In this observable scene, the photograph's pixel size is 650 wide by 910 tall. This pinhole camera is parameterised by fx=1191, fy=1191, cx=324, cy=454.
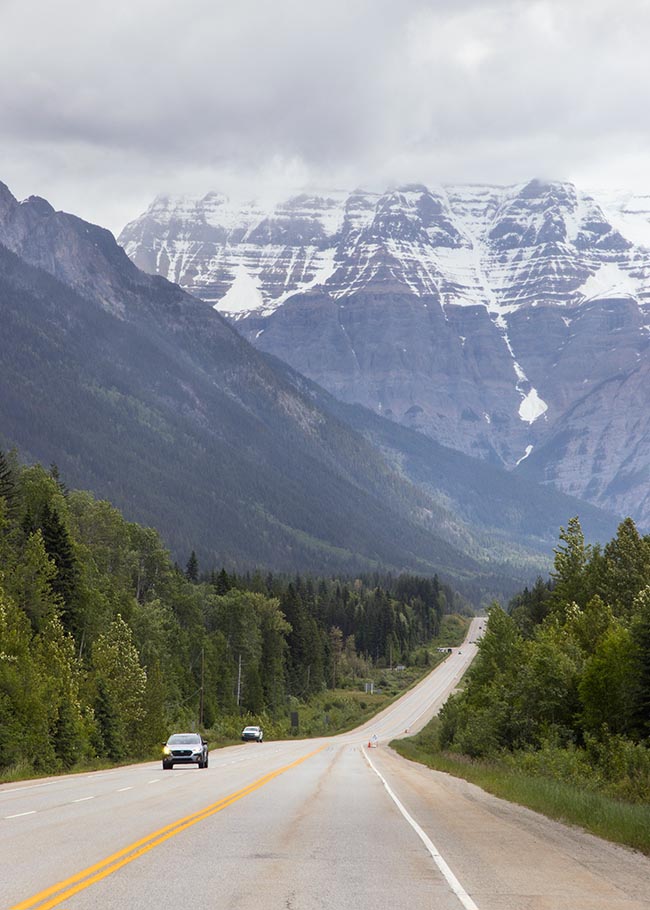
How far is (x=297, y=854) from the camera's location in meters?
18.3

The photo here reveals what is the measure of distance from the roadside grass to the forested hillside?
58.3 feet

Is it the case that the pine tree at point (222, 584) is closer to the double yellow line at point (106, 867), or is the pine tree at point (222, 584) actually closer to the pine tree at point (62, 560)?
the pine tree at point (62, 560)

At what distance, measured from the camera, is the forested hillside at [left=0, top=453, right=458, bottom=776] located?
5519 centimetres

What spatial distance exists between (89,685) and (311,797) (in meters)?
43.2

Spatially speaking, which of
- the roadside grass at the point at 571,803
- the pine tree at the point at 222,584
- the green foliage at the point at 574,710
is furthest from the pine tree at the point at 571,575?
the roadside grass at the point at 571,803

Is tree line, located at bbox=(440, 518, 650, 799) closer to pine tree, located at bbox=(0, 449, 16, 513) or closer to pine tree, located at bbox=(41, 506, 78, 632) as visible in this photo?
pine tree, located at bbox=(41, 506, 78, 632)

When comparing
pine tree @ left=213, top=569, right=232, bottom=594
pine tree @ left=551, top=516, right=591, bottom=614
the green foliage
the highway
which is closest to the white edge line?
the highway

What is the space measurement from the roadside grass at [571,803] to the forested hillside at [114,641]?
17.8m

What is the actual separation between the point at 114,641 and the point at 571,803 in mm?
60706

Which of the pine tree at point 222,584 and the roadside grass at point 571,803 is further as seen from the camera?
the pine tree at point 222,584

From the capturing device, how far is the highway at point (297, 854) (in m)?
14.5

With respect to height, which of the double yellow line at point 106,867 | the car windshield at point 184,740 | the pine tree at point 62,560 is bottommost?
the car windshield at point 184,740

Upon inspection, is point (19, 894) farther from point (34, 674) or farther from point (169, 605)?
point (169, 605)

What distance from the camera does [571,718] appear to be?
54.5 meters
